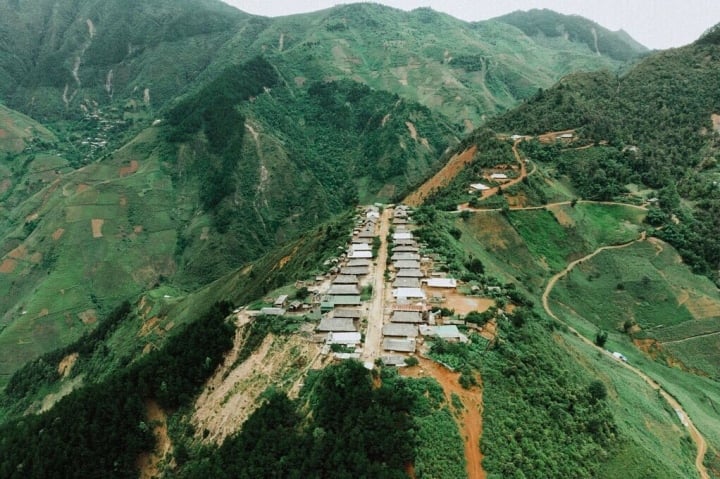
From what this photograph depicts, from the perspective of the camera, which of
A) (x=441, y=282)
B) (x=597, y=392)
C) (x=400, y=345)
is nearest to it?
(x=400, y=345)

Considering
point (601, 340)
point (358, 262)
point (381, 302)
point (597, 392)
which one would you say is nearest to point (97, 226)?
point (358, 262)

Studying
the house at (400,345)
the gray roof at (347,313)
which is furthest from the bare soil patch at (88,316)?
the house at (400,345)

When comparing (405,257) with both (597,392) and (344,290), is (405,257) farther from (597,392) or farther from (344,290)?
(597,392)

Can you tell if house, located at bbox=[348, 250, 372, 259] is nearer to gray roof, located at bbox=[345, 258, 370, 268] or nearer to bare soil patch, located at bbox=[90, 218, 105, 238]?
gray roof, located at bbox=[345, 258, 370, 268]

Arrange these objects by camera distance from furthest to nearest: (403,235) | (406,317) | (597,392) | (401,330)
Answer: (403,235) < (406,317) < (401,330) < (597,392)

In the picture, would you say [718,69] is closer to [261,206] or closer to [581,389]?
[581,389]

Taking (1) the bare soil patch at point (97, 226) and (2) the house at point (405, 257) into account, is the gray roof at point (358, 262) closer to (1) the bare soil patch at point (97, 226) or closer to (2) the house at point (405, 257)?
(2) the house at point (405, 257)
